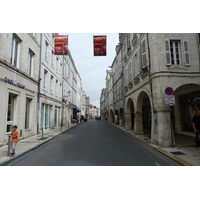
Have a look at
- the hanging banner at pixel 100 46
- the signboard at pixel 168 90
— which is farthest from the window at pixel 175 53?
the hanging banner at pixel 100 46

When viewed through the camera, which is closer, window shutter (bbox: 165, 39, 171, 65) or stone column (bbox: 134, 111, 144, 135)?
window shutter (bbox: 165, 39, 171, 65)

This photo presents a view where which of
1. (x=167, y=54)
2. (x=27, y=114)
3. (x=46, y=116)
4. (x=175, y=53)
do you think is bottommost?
(x=46, y=116)

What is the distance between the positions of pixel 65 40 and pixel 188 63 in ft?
30.8

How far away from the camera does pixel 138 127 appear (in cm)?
1209

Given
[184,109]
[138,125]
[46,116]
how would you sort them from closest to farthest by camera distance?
[138,125] < [184,109] < [46,116]

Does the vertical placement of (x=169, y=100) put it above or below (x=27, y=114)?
above

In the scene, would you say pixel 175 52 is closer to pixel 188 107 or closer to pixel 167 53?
pixel 167 53

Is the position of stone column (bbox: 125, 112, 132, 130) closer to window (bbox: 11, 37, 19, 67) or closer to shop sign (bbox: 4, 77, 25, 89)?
shop sign (bbox: 4, 77, 25, 89)

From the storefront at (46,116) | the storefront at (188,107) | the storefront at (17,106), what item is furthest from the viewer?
the storefront at (46,116)

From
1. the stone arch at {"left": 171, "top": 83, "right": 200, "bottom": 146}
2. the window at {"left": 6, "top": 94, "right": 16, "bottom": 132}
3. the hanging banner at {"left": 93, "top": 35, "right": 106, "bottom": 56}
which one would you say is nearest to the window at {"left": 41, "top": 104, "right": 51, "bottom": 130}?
the window at {"left": 6, "top": 94, "right": 16, "bottom": 132}

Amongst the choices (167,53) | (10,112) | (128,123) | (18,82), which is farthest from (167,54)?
(10,112)

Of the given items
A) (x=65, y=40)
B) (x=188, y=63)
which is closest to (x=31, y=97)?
(x=65, y=40)

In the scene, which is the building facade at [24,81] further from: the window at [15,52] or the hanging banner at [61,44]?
the hanging banner at [61,44]

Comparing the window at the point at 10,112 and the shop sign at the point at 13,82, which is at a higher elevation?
the shop sign at the point at 13,82
